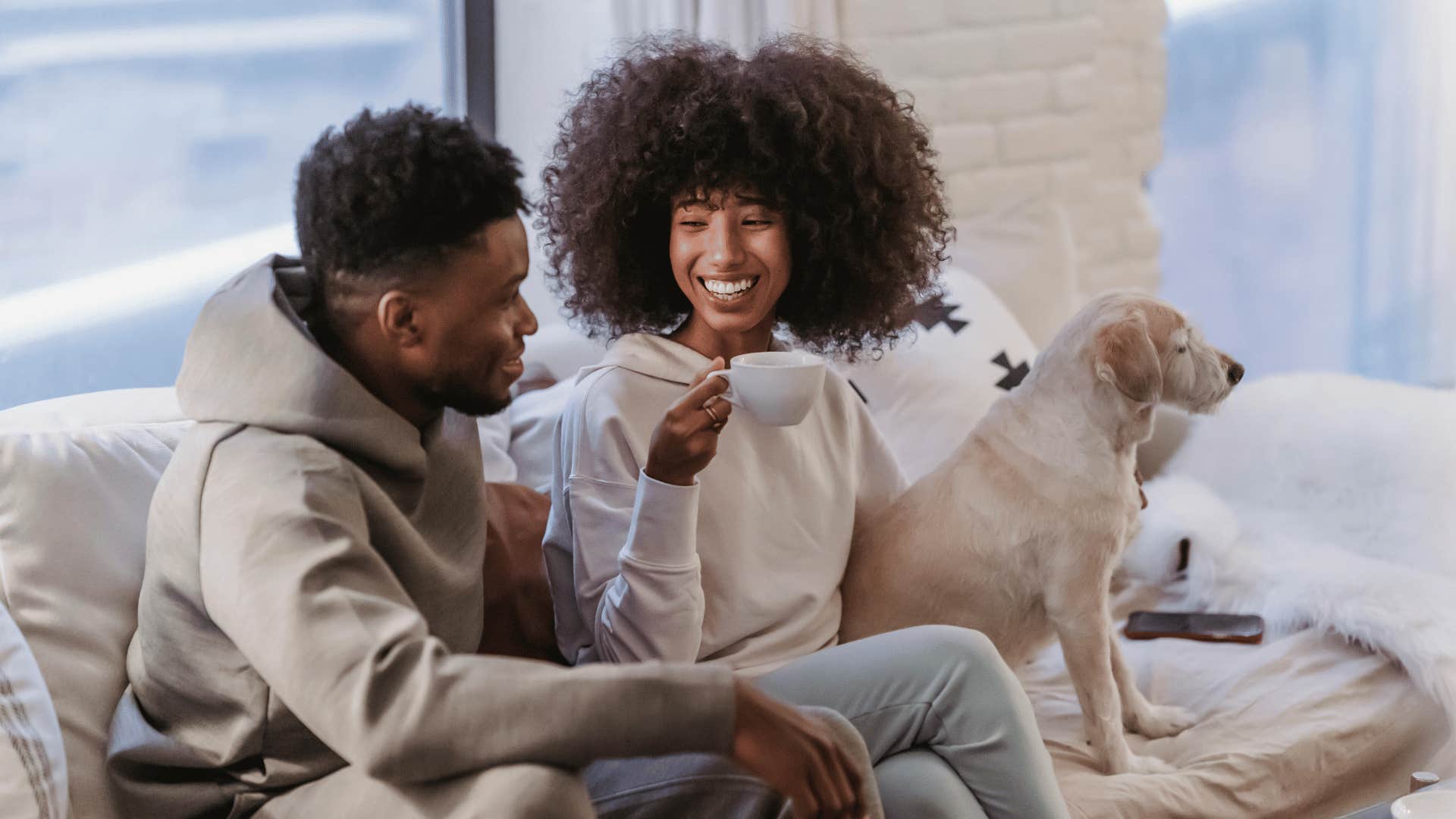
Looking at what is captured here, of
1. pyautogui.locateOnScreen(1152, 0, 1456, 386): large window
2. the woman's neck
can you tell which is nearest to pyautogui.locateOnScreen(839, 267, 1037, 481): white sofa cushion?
the woman's neck

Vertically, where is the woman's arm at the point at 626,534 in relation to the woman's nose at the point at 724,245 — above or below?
below

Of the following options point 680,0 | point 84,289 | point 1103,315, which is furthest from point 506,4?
point 1103,315

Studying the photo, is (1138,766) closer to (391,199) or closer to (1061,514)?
(1061,514)

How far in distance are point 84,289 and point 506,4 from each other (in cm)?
111

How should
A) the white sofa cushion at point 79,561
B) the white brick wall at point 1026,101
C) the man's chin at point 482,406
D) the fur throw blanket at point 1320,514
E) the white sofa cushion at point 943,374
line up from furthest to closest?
the white brick wall at point 1026,101, the white sofa cushion at point 943,374, the fur throw blanket at point 1320,514, the white sofa cushion at point 79,561, the man's chin at point 482,406

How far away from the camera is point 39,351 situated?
7.02 feet

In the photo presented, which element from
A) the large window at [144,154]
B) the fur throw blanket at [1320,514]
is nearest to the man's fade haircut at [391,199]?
the large window at [144,154]

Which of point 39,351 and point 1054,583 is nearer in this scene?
point 1054,583

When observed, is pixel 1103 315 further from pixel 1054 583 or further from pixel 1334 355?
pixel 1334 355

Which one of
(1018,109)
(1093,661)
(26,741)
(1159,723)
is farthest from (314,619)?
(1018,109)

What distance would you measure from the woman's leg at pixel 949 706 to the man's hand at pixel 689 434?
26cm

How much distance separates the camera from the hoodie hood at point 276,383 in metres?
1.07

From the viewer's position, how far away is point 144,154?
2311 millimetres

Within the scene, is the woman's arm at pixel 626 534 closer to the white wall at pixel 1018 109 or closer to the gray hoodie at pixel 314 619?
the gray hoodie at pixel 314 619
